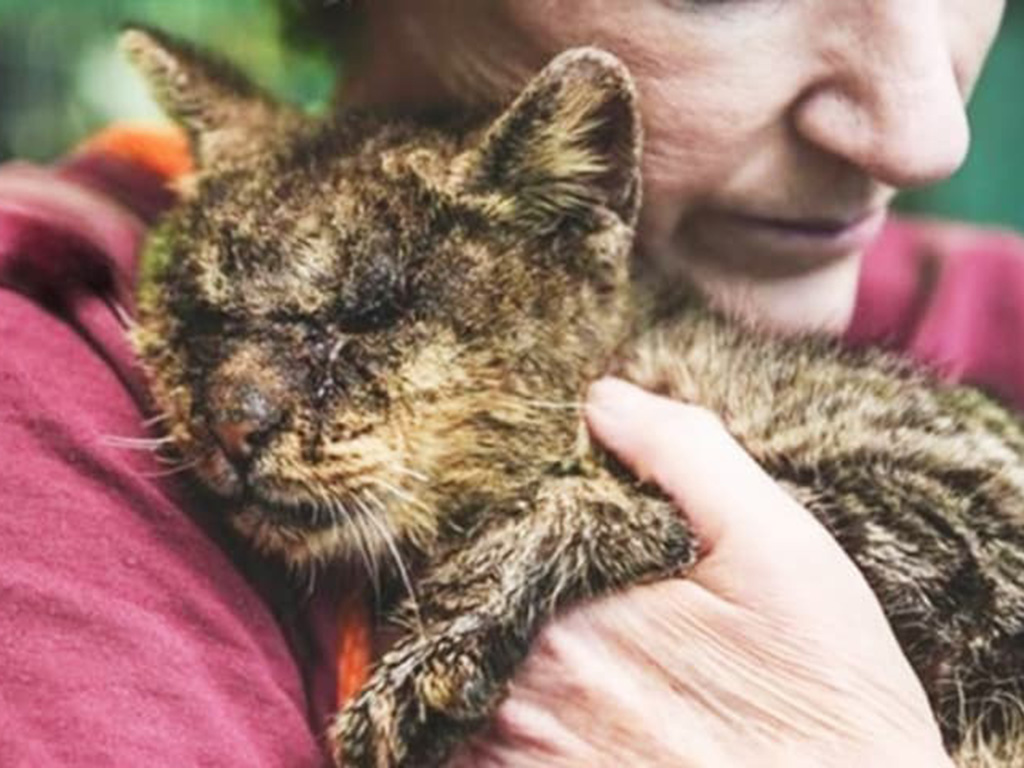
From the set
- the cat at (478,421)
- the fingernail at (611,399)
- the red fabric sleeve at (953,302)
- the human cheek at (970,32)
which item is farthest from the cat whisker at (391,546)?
the red fabric sleeve at (953,302)

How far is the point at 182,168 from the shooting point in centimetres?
202

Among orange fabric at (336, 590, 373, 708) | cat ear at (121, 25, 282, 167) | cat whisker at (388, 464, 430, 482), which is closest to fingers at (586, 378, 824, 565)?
cat whisker at (388, 464, 430, 482)

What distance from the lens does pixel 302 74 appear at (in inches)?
90.0

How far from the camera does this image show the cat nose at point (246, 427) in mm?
1518

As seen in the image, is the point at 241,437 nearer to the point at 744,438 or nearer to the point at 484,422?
the point at 484,422

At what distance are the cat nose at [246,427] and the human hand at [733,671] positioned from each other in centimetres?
29

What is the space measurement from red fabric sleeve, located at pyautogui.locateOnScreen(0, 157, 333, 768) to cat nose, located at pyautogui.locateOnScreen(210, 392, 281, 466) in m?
0.07

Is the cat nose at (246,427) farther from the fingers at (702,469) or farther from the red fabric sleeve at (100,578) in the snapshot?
the fingers at (702,469)

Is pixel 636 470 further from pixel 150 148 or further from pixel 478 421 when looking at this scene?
pixel 150 148

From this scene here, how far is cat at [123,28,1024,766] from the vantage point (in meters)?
1.55


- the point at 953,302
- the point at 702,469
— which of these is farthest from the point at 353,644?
the point at 953,302

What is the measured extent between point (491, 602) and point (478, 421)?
7.6 inches

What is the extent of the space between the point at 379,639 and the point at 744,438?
1.30ft

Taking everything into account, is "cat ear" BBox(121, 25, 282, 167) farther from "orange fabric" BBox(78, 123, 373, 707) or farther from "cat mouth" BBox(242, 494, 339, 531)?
"cat mouth" BBox(242, 494, 339, 531)
